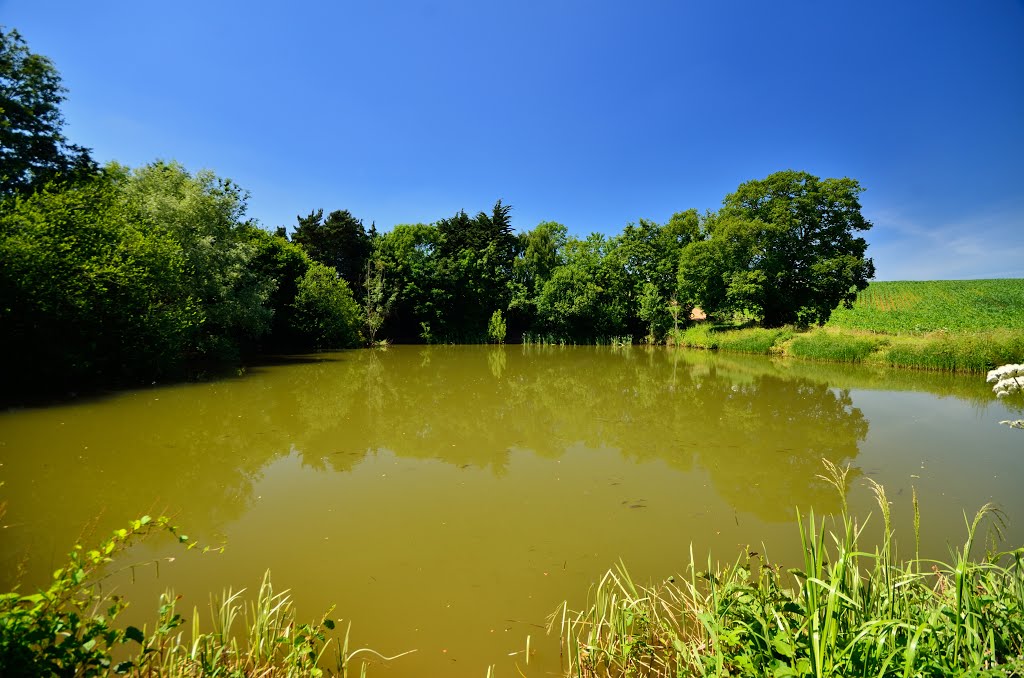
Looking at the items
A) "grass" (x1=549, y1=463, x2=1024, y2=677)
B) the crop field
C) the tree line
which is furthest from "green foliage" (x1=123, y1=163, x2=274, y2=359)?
the crop field

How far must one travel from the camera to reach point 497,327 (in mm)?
31281

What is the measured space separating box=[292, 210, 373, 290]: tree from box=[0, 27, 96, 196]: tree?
44.1 ft

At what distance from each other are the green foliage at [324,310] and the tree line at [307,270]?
8 cm

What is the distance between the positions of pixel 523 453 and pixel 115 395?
10763 millimetres

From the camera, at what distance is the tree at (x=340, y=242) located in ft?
100

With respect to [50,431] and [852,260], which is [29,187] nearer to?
[50,431]

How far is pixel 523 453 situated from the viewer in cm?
705

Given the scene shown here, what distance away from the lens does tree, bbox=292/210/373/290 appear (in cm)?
3059

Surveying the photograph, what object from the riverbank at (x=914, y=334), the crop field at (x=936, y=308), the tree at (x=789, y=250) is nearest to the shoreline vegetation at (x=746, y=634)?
the riverbank at (x=914, y=334)

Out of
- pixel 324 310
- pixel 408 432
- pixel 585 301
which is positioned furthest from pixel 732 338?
pixel 324 310

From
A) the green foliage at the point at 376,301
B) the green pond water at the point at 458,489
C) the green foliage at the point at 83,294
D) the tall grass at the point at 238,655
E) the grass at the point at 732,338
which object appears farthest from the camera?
the green foliage at the point at 376,301

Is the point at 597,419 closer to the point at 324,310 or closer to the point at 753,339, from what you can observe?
the point at 753,339

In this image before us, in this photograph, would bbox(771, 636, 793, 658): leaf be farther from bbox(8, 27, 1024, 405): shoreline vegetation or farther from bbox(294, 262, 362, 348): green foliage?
bbox(294, 262, 362, 348): green foliage

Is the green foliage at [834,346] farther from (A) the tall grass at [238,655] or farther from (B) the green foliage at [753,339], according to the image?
(A) the tall grass at [238,655]
